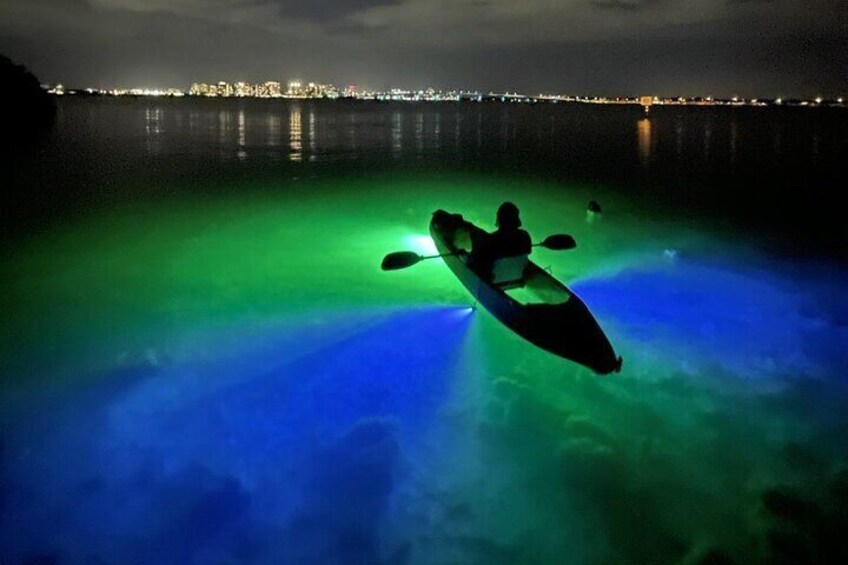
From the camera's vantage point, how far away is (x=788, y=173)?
1505 inches

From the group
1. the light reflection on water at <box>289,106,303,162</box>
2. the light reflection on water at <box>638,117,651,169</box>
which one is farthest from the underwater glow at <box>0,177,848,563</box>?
the light reflection on water at <box>638,117,651,169</box>

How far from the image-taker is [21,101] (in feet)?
288

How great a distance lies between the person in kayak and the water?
4.66 ft

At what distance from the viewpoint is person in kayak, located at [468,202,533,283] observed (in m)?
10.5

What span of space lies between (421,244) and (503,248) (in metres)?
8.60

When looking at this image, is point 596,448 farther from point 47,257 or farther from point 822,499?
point 47,257

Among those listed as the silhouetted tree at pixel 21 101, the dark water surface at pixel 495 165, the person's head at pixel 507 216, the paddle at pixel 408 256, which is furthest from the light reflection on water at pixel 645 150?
the silhouetted tree at pixel 21 101

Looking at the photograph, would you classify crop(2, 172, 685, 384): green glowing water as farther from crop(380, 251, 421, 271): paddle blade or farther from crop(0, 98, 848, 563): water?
crop(380, 251, 421, 271): paddle blade

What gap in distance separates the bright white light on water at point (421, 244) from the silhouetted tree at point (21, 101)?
59.5m

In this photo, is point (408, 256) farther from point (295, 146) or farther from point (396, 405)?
point (295, 146)

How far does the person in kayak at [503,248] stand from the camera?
10.5 m

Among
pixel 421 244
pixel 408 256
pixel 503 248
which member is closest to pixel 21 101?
pixel 421 244

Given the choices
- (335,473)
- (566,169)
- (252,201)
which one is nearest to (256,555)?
(335,473)

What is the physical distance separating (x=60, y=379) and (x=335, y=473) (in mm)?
5579
